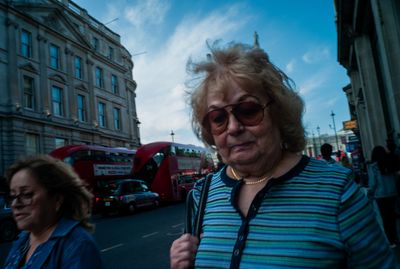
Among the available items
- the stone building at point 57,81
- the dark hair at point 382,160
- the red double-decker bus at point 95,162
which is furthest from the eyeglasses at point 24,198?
the stone building at point 57,81

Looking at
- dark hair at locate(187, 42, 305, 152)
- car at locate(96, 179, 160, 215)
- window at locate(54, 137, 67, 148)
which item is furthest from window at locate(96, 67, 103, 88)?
dark hair at locate(187, 42, 305, 152)

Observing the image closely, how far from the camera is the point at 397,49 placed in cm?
893

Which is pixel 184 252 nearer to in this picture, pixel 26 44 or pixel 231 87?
pixel 231 87

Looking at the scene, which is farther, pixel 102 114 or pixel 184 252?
pixel 102 114

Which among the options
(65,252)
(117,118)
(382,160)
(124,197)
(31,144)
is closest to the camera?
(65,252)

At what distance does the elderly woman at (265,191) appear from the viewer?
4.12 feet

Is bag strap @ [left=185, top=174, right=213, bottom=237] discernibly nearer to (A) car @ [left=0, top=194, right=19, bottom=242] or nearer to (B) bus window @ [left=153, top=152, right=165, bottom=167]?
(A) car @ [left=0, top=194, right=19, bottom=242]

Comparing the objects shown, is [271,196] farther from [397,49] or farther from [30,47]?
[30,47]

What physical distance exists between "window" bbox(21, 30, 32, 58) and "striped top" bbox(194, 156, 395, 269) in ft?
92.4

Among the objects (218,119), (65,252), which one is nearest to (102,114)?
(65,252)

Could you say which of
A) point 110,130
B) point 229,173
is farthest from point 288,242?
point 110,130

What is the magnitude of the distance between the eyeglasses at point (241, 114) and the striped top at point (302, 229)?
29 centimetres

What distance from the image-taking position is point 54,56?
2870 cm

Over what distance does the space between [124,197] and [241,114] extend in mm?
15792
